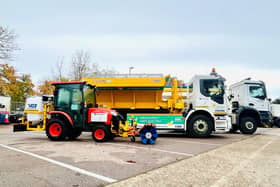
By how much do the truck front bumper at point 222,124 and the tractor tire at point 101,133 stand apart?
209 inches

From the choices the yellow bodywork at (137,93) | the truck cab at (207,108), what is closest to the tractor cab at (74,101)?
the yellow bodywork at (137,93)

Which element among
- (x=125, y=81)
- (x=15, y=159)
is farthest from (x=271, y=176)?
(x=125, y=81)

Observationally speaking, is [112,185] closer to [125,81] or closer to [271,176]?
[271,176]

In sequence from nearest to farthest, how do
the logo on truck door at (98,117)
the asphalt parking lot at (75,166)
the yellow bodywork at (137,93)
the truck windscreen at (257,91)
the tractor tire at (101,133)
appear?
the asphalt parking lot at (75,166), the tractor tire at (101,133), the logo on truck door at (98,117), the yellow bodywork at (137,93), the truck windscreen at (257,91)

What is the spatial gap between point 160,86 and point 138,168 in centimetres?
568

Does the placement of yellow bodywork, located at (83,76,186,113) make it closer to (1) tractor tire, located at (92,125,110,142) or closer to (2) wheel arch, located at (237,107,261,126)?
(1) tractor tire, located at (92,125,110,142)

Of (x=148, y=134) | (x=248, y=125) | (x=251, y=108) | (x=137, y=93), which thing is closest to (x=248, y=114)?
(x=251, y=108)

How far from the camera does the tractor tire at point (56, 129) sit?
8.58 metres

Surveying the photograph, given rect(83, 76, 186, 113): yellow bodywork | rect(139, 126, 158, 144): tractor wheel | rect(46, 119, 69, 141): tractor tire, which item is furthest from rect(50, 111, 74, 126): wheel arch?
rect(139, 126, 158, 144): tractor wheel

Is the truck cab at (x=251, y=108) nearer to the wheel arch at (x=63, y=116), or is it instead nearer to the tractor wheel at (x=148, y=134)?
the tractor wheel at (x=148, y=134)

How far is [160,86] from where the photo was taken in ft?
32.3

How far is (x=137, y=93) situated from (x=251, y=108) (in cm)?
710

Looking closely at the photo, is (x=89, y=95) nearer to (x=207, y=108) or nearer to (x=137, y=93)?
(x=137, y=93)

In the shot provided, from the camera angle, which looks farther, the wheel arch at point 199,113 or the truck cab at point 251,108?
the truck cab at point 251,108
